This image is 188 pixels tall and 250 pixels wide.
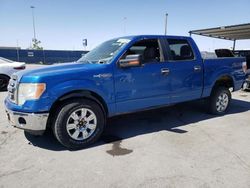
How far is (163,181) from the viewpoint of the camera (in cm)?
284

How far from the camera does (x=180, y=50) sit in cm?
520

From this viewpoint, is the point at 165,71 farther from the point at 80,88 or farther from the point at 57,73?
the point at 57,73

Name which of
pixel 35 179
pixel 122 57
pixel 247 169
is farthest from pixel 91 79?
pixel 247 169

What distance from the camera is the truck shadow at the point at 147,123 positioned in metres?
4.15

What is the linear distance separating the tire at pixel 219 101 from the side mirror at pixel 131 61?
2.68 meters

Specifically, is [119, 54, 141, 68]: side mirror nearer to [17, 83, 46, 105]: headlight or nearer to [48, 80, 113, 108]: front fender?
[48, 80, 113, 108]: front fender

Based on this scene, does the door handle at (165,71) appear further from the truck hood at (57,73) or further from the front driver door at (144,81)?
the truck hood at (57,73)

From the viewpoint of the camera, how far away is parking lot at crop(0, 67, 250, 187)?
2.88 meters

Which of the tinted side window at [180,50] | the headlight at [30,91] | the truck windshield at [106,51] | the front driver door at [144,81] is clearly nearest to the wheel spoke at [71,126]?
the headlight at [30,91]

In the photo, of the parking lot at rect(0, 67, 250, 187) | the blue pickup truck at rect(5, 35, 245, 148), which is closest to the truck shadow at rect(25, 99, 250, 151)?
the parking lot at rect(0, 67, 250, 187)

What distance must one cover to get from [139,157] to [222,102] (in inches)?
136

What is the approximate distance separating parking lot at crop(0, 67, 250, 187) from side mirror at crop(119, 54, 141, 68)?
1.36 meters

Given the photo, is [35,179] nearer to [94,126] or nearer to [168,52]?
[94,126]

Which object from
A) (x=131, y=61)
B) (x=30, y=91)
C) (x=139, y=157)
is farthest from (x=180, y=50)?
(x=30, y=91)
